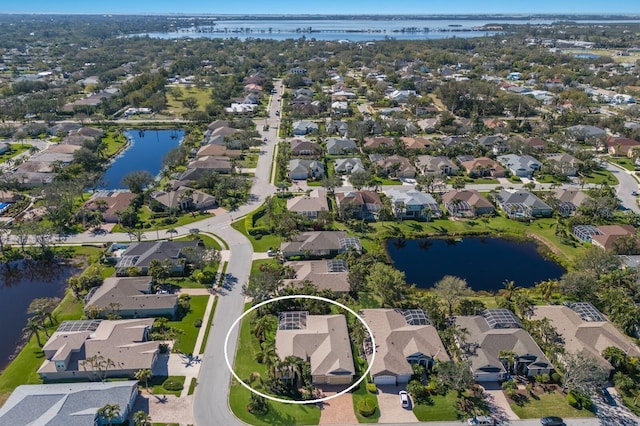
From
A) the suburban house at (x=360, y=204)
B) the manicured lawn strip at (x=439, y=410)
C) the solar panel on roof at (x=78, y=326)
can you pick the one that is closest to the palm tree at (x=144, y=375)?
the solar panel on roof at (x=78, y=326)

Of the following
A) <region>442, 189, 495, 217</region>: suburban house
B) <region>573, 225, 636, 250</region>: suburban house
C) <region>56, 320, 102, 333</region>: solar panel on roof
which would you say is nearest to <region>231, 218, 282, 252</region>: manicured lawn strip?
<region>56, 320, 102, 333</region>: solar panel on roof

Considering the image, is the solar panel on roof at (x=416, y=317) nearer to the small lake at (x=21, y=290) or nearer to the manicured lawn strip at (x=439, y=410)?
the manicured lawn strip at (x=439, y=410)

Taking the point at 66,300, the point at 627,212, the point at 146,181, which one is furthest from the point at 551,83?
the point at 66,300

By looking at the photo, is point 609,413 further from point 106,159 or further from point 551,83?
point 551,83

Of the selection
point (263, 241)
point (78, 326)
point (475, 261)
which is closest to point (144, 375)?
point (78, 326)

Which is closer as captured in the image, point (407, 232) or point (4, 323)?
point (4, 323)

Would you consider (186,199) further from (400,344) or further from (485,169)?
(485,169)

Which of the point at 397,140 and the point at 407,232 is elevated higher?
the point at 397,140
